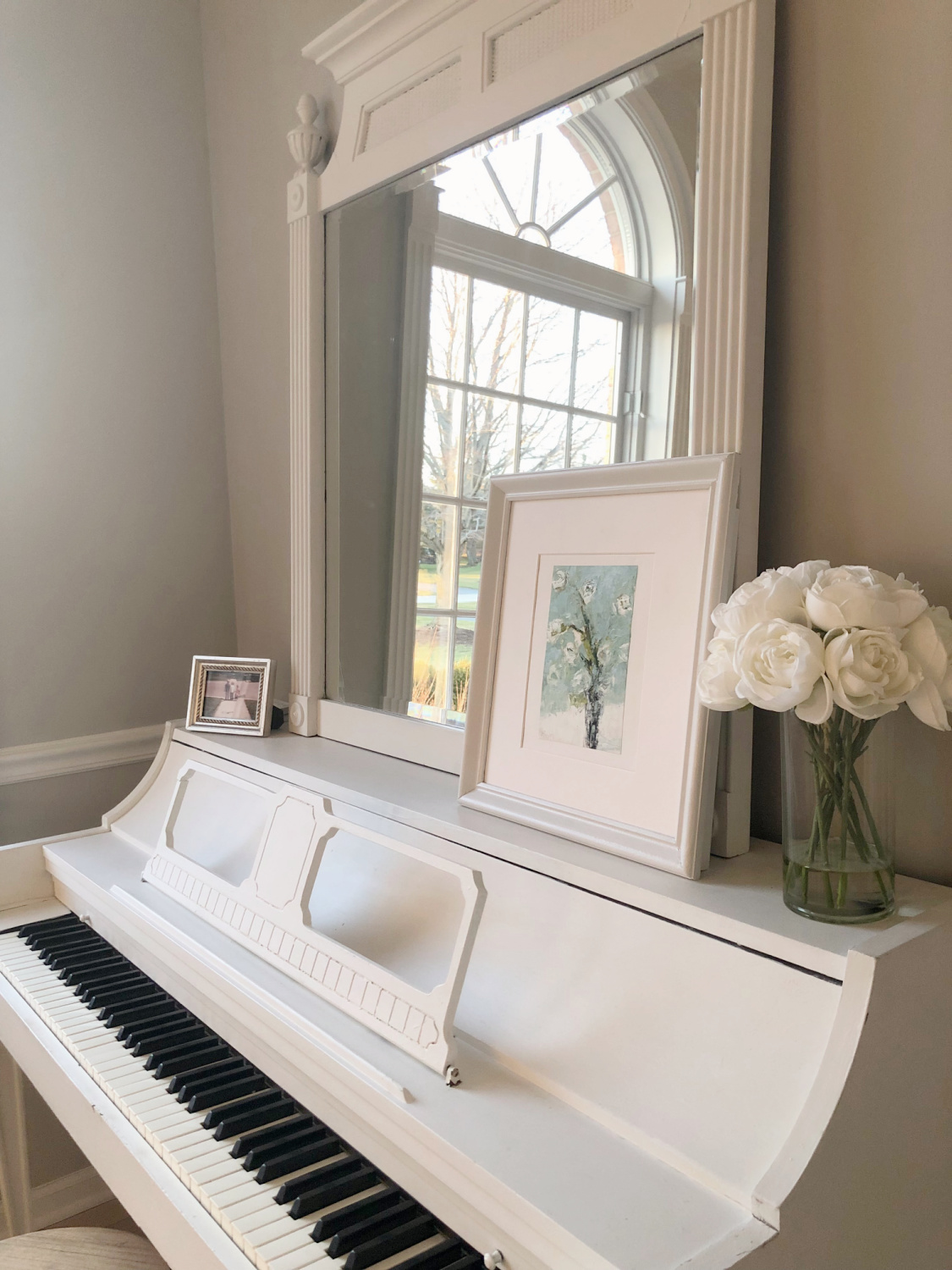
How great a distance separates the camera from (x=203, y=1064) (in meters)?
1.21

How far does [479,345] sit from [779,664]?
82cm

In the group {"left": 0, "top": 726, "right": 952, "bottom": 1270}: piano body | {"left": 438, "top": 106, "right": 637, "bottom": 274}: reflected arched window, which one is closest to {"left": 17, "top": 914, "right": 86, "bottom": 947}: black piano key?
{"left": 0, "top": 726, "right": 952, "bottom": 1270}: piano body

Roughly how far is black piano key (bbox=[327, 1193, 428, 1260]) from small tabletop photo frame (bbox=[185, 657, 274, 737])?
1.05 meters

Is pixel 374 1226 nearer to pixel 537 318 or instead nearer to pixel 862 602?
pixel 862 602

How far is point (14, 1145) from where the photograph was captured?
1775 millimetres

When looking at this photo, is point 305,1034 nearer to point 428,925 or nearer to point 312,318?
point 428,925

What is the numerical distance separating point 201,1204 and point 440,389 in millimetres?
1189

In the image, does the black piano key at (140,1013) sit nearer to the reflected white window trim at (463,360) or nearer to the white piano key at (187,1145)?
the white piano key at (187,1145)

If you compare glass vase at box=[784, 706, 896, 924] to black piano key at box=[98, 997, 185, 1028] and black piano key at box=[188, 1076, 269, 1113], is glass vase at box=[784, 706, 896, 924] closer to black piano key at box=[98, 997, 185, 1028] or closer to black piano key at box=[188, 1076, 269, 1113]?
black piano key at box=[188, 1076, 269, 1113]

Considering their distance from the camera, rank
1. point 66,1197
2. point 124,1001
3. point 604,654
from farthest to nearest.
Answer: point 66,1197, point 124,1001, point 604,654

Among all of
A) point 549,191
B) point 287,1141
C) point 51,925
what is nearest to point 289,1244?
point 287,1141

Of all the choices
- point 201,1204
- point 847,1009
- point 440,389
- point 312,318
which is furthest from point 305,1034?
point 312,318

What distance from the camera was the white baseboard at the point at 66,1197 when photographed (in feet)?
6.63

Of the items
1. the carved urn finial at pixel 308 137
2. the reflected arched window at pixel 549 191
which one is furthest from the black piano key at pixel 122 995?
the carved urn finial at pixel 308 137
